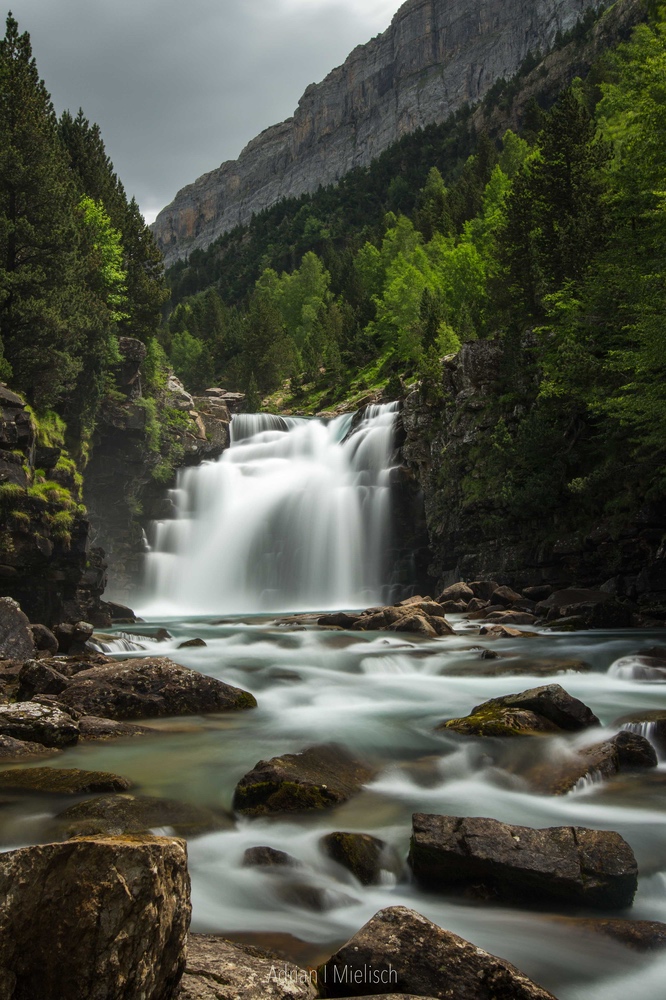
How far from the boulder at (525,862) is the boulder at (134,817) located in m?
2.41

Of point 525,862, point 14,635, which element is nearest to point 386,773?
point 525,862

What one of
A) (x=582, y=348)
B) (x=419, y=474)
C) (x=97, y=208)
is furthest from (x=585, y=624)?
(x=97, y=208)

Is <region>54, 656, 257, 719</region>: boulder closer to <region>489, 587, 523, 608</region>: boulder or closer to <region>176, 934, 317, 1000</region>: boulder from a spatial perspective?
<region>176, 934, 317, 1000</region>: boulder

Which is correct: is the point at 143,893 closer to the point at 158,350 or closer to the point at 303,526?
the point at 303,526

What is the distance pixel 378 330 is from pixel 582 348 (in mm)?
47725

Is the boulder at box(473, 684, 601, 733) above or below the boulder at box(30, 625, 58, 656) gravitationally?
above

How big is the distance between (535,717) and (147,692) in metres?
6.70

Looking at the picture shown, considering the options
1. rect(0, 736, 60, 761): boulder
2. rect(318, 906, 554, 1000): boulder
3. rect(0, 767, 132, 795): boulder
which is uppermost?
rect(318, 906, 554, 1000): boulder

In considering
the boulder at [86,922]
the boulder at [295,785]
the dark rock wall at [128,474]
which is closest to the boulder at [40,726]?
the boulder at [295,785]

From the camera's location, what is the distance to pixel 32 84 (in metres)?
29.0

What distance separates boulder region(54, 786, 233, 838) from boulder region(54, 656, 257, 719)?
4276mm

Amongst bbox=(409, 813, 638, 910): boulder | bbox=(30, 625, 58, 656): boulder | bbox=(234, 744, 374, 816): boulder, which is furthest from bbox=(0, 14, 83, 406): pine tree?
bbox=(409, 813, 638, 910): boulder

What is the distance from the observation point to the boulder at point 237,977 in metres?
3.93

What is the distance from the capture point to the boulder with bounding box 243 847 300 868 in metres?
6.73
